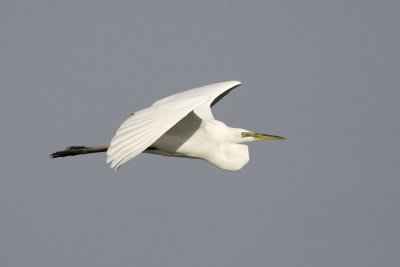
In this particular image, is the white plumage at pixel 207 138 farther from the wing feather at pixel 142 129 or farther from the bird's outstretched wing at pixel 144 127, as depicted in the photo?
the wing feather at pixel 142 129

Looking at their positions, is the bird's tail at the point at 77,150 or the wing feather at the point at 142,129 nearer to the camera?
the wing feather at the point at 142,129

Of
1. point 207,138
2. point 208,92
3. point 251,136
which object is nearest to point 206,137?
point 207,138

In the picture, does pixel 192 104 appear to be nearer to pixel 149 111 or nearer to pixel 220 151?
pixel 149 111

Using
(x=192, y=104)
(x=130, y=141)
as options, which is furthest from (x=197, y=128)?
(x=130, y=141)

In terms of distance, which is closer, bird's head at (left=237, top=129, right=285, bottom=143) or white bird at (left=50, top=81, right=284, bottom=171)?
white bird at (left=50, top=81, right=284, bottom=171)

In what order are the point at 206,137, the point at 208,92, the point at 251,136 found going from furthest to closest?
1. the point at 251,136
2. the point at 206,137
3. the point at 208,92

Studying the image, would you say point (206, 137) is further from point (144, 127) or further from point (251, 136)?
point (144, 127)

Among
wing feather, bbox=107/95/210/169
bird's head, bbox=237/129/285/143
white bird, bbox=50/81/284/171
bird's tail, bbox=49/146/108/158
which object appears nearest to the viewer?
wing feather, bbox=107/95/210/169

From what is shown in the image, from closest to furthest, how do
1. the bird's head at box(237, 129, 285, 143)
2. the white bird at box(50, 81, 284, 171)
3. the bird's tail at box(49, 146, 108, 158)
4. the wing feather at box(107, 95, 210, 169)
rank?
the wing feather at box(107, 95, 210, 169) < the white bird at box(50, 81, 284, 171) < the bird's head at box(237, 129, 285, 143) < the bird's tail at box(49, 146, 108, 158)

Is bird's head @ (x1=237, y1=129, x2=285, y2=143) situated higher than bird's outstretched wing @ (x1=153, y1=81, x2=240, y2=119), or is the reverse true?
bird's outstretched wing @ (x1=153, y1=81, x2=240, y2=119)

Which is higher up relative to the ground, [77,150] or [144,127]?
[144,127]

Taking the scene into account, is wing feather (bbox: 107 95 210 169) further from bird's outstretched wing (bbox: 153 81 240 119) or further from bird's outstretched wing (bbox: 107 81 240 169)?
bird's outstretched wing (bbox: 153 81 240 119)

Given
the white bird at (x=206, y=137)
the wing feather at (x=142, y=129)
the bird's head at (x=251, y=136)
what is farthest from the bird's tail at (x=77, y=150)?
the wing feather at (x=142, y=129)

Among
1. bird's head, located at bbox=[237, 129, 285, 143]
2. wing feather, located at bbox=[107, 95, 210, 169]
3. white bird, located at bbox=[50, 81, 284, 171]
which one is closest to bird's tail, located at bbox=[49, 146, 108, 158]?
white bird, located at bbox=[50, 81, 284, 171]
